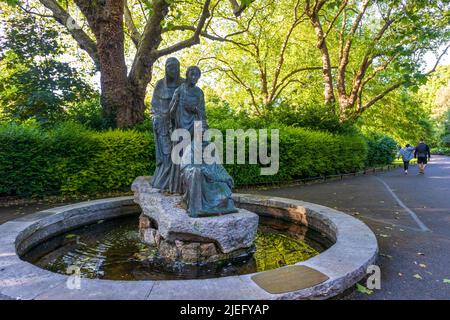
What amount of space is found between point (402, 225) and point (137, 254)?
191 inches

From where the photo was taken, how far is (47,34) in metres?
11.7

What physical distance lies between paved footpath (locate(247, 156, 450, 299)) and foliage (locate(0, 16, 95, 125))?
817cm

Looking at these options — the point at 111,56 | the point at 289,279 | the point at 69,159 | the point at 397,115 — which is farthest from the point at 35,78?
the point at 397,115

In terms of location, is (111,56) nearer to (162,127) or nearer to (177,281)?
(162,127)

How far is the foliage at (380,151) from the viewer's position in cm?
1977

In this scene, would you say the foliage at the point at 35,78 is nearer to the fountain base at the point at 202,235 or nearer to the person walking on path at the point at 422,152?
the fountain base at the point at 202,235

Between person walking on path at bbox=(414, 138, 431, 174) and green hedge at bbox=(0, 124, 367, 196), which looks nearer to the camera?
green hedge at bbox=(0, 124, 367, 196)

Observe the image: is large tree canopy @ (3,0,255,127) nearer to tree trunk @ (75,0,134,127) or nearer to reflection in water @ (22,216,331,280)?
tree trunk @ (75,0,134,127)

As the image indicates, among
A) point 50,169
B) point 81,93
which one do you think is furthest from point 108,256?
point 81,93

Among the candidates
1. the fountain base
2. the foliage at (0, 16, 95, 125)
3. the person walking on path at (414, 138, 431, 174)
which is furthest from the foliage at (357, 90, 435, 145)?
the fountain base

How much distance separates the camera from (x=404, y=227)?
5.64 metres

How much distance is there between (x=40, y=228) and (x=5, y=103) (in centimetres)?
820

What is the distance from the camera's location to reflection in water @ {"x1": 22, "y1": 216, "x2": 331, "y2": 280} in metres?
3.96
